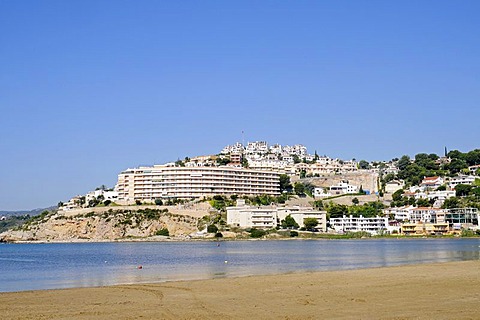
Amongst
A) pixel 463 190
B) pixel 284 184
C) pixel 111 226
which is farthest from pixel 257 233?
pixel 463 190

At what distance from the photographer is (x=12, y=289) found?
28500 millimetres

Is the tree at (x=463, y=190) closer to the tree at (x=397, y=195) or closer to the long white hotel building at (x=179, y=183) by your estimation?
the tree at (x=397, y=195)

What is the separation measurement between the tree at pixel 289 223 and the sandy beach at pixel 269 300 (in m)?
88.3

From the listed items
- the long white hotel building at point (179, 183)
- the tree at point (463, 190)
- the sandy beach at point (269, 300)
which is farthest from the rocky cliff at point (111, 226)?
the sandy beach at point (269, 300)

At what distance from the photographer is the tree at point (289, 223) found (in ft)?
385

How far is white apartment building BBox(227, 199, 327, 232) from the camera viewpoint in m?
114

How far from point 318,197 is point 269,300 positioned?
131045mm

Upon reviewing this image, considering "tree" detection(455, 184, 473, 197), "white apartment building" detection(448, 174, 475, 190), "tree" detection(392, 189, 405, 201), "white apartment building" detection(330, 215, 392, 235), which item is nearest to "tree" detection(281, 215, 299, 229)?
"white apartment building" detection(330, 215, 392, 235)

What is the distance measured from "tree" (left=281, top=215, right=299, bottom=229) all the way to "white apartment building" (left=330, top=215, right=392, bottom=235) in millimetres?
9038

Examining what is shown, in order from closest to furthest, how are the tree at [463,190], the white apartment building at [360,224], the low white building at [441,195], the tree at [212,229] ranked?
the tree at [212,229] < the white apartment building at [360,224] < the tree at [463,190] < the low white building at [441,195]

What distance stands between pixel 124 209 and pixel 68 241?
Result: 11.7 m

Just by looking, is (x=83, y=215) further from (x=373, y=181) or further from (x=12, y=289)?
(x=12, y=289)

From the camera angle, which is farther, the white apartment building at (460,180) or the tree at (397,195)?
the tree at (397,195)

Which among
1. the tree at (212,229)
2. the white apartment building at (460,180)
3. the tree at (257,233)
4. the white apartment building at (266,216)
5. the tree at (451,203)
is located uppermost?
the white apartment building at (460,180)
